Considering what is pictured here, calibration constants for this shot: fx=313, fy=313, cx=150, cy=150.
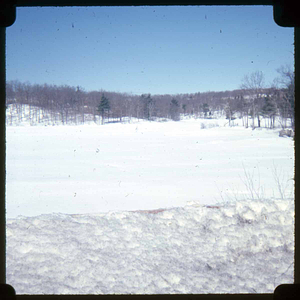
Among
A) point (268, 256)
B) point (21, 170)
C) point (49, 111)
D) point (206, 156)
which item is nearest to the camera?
point (268, 256)

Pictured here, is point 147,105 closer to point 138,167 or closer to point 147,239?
point 138,167

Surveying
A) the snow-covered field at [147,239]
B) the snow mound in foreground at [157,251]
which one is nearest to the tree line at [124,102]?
the snow-covered field at [147,239]

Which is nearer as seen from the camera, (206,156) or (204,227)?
(204,227)

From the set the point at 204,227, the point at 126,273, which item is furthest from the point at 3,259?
the point at 204,227

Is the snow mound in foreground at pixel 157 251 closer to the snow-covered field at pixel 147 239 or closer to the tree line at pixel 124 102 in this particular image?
the snow-covered field at pixel 147 239

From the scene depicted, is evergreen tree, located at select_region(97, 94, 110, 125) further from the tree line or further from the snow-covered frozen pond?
the snow-covered frozen pond

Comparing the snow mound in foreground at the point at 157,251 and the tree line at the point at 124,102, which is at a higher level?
the tree line at the point at 124,102

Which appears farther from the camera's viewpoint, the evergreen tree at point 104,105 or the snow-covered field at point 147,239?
the evergreen tree at point 104,105

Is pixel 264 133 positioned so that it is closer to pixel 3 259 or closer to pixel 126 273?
pixel 126 273
